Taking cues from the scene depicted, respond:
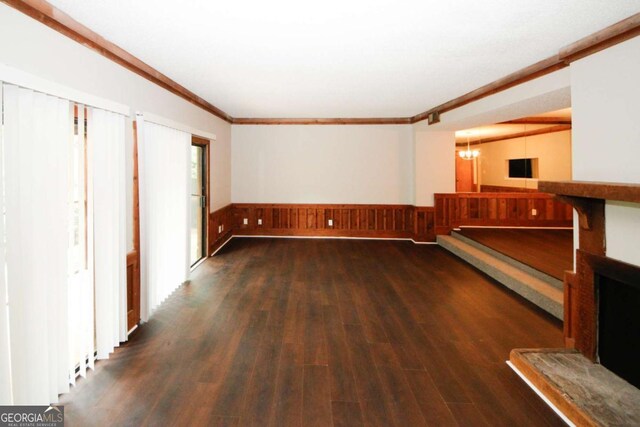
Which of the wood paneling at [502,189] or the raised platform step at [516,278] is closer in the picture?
the raised platform step at [516,278]

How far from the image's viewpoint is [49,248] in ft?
→ 6.73

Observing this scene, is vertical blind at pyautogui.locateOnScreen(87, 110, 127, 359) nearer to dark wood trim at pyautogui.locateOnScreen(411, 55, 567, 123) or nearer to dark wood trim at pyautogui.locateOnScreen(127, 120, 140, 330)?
dark wood trim at pyautogui.locateOnScreen(127, 120, 140, 330)

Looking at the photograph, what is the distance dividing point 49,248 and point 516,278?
4595 mm

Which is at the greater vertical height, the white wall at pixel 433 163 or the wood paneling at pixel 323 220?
the white wall at pixel 433 163

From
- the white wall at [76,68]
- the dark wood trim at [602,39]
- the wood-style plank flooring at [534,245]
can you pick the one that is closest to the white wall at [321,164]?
the wood-style plank flooring at [534,245]

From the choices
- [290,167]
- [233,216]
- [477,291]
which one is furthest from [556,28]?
[233,216]

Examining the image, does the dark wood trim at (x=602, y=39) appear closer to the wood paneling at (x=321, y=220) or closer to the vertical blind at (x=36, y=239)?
the vertical blind at (x=36, y=239)

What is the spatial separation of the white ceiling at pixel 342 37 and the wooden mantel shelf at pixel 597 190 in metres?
1.14

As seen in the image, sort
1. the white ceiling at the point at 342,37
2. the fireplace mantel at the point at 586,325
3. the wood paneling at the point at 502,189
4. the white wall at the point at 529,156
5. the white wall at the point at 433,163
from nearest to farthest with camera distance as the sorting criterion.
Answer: the fireplace mantel at the point at 586,325 < the white ceiling at the point at 342,37 < the white wall at the point at 433,163 < the white wall at the point at 529,156 < the wood paneling at the point at 502,189

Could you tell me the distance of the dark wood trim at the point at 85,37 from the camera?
1977 mm

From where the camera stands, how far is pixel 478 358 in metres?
2.62

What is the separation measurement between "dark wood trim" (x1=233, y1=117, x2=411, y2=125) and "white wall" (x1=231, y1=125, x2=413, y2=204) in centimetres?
11

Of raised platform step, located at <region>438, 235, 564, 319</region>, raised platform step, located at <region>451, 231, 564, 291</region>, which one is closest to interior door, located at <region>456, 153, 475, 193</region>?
raised platform step, located at <region>451, 231, 564, 291</region>

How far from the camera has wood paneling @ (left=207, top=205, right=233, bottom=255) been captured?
5.81 m
